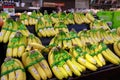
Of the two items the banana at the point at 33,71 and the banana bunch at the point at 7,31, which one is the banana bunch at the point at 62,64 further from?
the banana bunch at the point at 7,31

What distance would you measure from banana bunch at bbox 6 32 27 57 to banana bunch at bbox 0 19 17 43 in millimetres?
339

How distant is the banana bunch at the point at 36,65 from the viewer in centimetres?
220

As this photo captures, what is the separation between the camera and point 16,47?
261cm

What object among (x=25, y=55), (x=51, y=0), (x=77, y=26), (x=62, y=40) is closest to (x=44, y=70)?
(x=25, y=55)

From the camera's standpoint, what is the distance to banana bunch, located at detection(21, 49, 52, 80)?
2201 mm

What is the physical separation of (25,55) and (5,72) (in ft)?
1.08

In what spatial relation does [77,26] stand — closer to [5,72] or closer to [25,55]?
[25,55]

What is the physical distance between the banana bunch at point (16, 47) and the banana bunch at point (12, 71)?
12.8 inches

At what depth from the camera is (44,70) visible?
2.25 m

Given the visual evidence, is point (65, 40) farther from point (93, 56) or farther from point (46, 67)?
point (46, 67)

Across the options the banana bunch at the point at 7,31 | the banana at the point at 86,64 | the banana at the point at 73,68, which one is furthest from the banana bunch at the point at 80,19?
the banana at the point at 73,68

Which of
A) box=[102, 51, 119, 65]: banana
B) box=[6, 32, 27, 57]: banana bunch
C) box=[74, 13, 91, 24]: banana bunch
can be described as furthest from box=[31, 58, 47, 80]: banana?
box=[74, 13, 91, 24]: banana bunch

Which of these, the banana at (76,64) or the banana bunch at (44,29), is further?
the banana bunch at (44,29)

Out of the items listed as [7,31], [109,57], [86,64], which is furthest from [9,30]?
[109,57]
